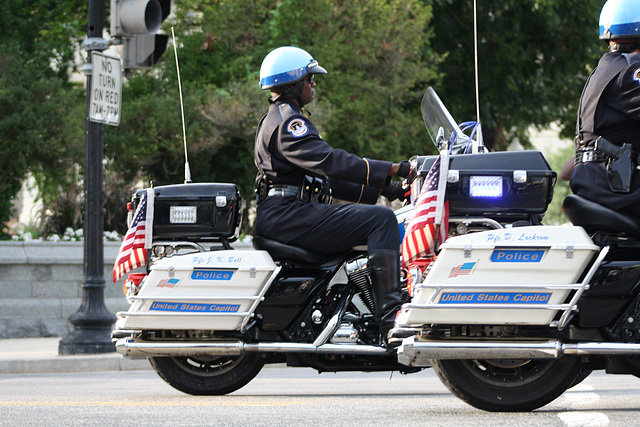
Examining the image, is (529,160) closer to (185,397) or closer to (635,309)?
(635,309)

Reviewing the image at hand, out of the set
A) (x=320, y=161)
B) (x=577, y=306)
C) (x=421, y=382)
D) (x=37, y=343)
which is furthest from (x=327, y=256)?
(x=37, y=343)

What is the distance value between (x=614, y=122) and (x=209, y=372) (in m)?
2.81

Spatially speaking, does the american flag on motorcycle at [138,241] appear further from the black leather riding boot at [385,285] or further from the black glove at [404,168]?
the black glove at [404,168]

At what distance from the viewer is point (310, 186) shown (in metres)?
7.29

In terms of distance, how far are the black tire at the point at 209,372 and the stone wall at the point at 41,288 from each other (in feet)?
24.5

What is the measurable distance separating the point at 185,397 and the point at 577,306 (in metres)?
2.48

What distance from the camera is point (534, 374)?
19.9 feet

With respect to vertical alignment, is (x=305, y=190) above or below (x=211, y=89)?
above

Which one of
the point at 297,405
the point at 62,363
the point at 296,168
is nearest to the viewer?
the point at 297,405

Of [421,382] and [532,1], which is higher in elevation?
[532,1]

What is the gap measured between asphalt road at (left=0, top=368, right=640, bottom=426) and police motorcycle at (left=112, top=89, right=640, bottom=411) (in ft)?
0.75

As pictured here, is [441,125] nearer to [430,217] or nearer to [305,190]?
[305,190]

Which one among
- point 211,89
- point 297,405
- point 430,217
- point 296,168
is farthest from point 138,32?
point 211,89

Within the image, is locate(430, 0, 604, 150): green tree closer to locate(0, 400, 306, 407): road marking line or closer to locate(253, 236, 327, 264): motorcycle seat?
locate(253, 236, 327, 264): motorcycle seat
